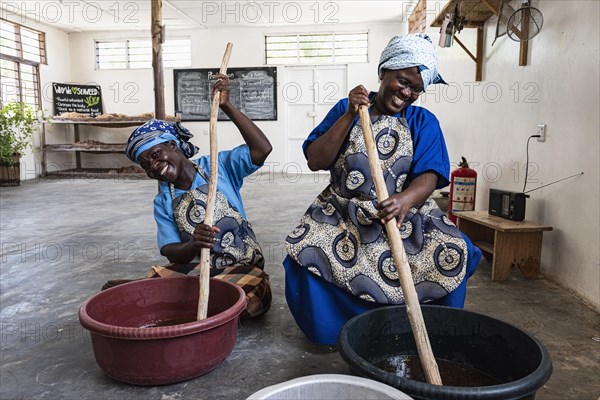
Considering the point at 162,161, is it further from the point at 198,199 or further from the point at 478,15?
the point at 478,15

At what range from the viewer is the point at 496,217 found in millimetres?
2777

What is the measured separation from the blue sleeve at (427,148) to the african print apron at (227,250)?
741 millimetres

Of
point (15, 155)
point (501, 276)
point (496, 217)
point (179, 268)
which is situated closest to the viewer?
point (179, 268)

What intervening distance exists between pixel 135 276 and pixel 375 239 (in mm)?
1702

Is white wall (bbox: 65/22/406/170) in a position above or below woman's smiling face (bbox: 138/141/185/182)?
above

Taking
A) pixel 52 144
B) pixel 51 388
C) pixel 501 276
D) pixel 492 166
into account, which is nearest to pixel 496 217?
pixel 501 276

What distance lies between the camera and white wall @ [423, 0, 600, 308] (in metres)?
2.15

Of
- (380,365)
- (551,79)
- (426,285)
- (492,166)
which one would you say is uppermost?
(551,79)

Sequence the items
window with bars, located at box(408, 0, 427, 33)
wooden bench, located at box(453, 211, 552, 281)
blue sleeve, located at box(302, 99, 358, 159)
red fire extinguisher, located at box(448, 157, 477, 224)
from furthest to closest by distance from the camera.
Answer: window with bars, located at box(408, 0, 427, 33) < red fire extinguisher, located at box(448, 157, 477, 224) < wooden bench, located at box(453, 211, 552, 281) < blue sleeve, located at box(302, 99, 358, 159)

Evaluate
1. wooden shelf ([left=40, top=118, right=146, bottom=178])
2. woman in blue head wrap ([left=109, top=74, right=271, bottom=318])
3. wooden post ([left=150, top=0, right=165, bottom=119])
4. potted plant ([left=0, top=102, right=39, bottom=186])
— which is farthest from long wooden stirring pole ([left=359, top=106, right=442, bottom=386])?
wooden shelf ([left=40, top=118, right=146, bottom=178])

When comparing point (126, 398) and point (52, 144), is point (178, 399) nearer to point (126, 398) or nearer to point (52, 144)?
point (126, 398)

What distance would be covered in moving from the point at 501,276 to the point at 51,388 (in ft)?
7.10

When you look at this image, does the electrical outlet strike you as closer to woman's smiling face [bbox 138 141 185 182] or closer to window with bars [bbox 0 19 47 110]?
woman's smiling face [bbox 138 141 185 182]

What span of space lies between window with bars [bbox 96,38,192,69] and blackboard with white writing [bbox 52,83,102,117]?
620 mm
